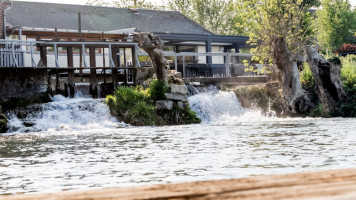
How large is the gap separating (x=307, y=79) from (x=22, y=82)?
11065 millimetres

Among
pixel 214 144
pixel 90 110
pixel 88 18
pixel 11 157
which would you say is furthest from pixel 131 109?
pixel 88 18

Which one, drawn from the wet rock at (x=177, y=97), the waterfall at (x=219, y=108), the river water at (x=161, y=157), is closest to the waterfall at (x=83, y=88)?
the waterfall at (x=219, y=108)

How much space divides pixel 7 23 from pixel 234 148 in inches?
845

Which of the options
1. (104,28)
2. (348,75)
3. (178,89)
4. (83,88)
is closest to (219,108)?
(178,89)

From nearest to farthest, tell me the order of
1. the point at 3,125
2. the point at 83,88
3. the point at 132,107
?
the point at 3,125
the point at 132,107
the point at 83,88

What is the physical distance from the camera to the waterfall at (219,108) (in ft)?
74.2

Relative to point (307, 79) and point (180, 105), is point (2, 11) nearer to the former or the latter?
point (180, 105)

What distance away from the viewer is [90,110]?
20375 mm

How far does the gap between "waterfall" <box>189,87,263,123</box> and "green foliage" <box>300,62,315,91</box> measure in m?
2.15

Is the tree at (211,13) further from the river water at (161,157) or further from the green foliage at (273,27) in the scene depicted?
the river water at (161,157)

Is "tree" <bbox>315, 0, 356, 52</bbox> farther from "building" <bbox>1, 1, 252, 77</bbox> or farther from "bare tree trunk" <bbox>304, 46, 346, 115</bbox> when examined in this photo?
"bare tree trunk" <bbox>304, 46, 346, 115</bbox>

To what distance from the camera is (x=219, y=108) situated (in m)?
23.5

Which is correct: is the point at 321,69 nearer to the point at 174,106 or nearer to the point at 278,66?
the point at 278,66

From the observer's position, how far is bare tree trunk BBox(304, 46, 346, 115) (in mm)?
21703
